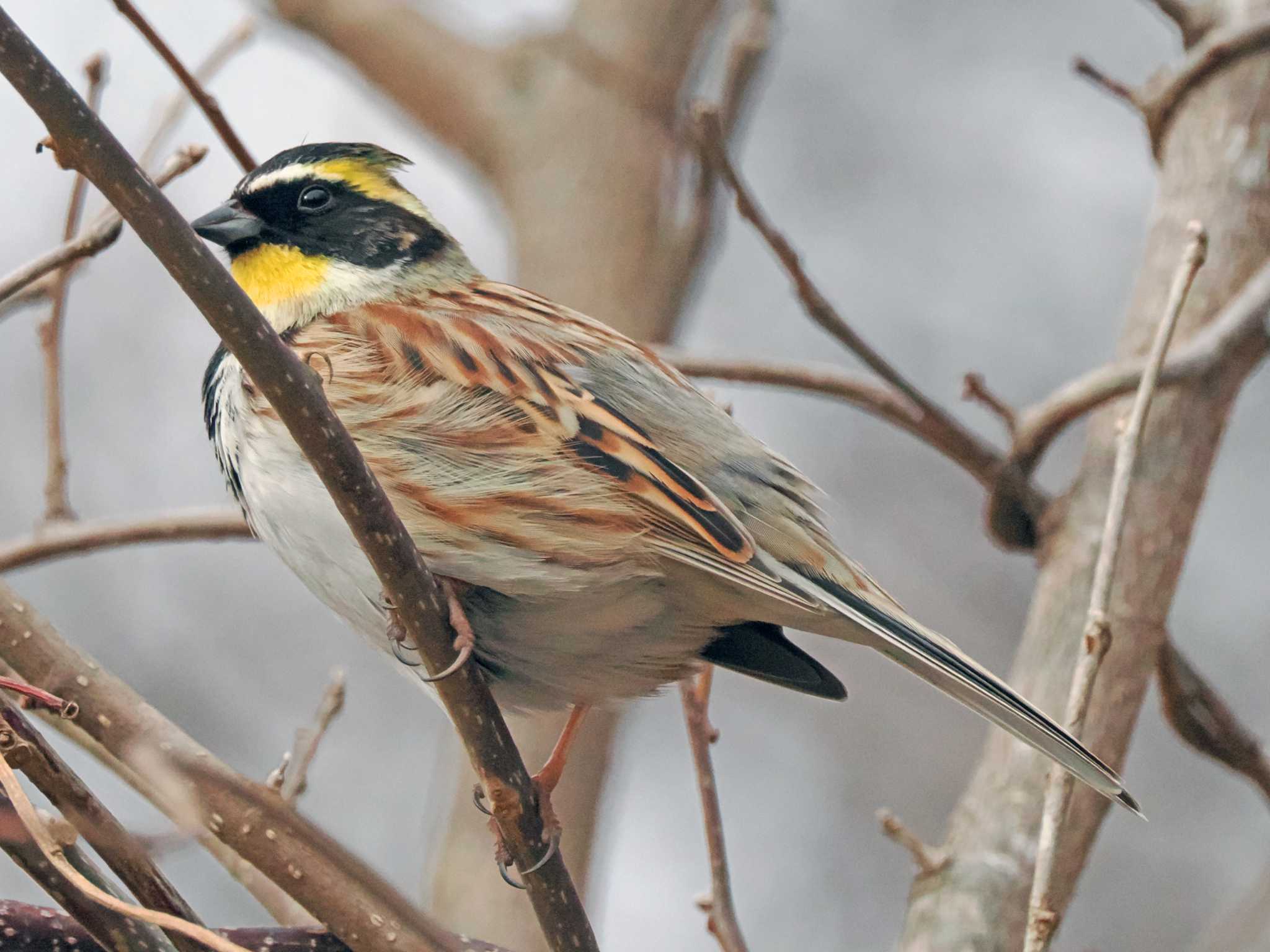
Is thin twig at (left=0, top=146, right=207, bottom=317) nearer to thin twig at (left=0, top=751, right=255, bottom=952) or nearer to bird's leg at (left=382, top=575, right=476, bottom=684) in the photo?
bird's leg at (left=382, top=575, right=476, bottom=684)

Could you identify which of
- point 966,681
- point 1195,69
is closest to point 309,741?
point 966,681

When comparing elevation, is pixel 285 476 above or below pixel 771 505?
below

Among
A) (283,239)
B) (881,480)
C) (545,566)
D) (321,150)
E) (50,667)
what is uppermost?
(881,480)

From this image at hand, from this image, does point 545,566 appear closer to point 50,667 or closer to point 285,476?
point 285,476

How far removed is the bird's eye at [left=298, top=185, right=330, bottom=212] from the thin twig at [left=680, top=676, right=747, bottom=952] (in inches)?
75.0

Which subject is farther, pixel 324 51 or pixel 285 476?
pixel 324 51

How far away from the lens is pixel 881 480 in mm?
12156

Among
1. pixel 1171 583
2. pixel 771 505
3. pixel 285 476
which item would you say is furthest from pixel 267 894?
pixel 1171 583

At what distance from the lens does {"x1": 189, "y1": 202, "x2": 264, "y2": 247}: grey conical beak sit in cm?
416

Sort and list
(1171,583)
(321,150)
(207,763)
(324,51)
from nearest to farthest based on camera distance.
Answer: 1. (207,763)
2. (1171,583)
3. (321,150)
4. (324,51)

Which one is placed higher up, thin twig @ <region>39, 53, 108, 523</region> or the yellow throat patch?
the yellow throat patch

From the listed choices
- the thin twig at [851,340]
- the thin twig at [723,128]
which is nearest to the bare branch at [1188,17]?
the thin twig at [723,128]

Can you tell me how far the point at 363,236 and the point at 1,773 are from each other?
8.19 ft

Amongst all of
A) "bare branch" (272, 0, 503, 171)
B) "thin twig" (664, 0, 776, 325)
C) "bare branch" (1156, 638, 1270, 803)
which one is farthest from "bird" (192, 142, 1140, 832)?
"bare branch" (272, 0, 503, 171)
